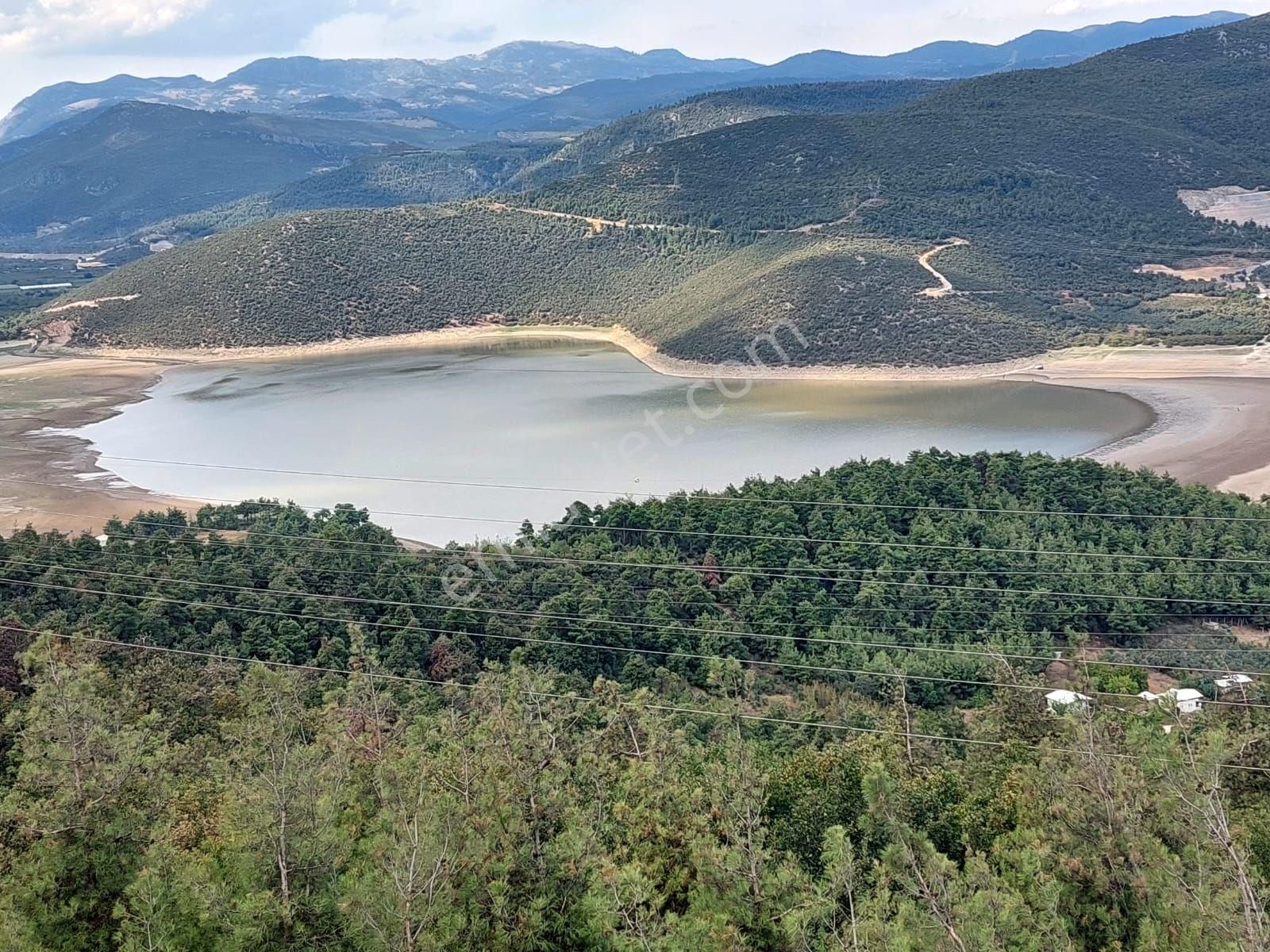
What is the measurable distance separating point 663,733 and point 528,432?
30021mm

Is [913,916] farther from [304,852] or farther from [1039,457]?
[1039,457]

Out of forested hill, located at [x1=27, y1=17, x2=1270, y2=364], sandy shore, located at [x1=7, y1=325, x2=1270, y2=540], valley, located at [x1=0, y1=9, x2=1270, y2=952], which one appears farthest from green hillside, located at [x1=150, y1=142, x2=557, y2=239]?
sandy shore, located at [x1=7, y1=325, x2=1270, y2=540]

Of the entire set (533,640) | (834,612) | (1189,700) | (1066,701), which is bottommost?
(1189,700)

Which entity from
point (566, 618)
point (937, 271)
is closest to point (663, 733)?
point (566, 618)

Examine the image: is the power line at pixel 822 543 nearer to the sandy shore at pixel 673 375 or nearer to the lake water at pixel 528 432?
Answer: the lake water at pixel 528 432

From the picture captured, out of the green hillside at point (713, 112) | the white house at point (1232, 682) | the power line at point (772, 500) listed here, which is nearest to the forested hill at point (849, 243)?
the power line at point (772, 500)

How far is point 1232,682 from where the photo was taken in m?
19.9

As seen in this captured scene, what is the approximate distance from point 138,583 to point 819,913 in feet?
64.1

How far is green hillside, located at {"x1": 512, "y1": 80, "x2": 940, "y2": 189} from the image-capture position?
399 ft

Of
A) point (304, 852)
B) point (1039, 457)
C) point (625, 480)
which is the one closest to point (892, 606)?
point (1039, 457)

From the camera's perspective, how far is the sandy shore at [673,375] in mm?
36406

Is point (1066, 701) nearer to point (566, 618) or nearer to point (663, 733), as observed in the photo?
point (663, 733)

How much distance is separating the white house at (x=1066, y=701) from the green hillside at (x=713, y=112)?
351ft

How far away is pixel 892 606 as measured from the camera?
23547mm
